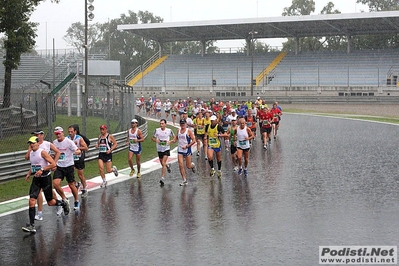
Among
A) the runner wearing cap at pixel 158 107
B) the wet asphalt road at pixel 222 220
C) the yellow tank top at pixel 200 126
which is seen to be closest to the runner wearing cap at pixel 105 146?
the wet asphalt road at pixel 222 220

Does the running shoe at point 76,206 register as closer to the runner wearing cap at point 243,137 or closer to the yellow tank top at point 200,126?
the runner wearing cap at point 243,137

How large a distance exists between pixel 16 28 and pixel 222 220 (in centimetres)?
2157

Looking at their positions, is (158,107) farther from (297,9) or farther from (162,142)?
(297,9)

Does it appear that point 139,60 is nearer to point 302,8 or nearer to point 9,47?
point 302,8

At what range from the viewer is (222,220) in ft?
34.9

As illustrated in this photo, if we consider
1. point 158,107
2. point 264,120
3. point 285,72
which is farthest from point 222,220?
point 285,72

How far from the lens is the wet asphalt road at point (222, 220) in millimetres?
8508

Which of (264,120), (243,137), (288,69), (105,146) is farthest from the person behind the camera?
(288,69)

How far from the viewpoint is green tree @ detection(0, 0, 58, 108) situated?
26869 mm

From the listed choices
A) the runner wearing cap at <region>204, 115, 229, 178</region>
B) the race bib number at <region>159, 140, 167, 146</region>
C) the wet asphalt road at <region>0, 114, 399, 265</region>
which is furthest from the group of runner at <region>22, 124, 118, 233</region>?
the runner wearing cap at <region>204, 115, 229, 178</region>

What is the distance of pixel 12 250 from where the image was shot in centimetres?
890

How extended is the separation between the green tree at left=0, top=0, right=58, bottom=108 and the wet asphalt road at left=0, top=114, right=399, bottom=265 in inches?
546

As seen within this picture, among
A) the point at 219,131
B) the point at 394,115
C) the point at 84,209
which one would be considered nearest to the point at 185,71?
the point at 394,115

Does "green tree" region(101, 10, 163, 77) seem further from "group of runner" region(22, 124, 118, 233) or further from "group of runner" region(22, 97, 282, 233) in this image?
"group of runner" region(22, 124, 118, 233)
